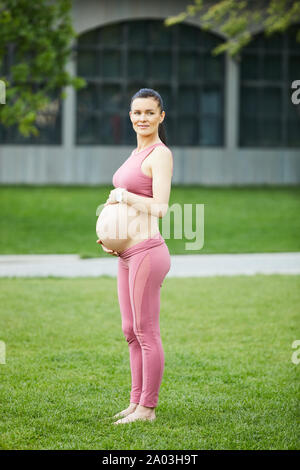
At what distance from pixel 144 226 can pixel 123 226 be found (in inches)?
5.5

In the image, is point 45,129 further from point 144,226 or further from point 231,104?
point 144,226

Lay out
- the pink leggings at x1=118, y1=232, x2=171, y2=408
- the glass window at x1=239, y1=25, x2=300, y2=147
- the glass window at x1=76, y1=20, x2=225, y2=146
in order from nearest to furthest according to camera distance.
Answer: the pink leggings at x1=118, y1=232, x2=171, y2=408
the glass window at x1=76, y1=20, x2=225, y2=146
the glass window at x1=239, y1=25, x2=300, y2=147

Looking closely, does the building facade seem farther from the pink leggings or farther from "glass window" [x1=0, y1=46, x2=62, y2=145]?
the pink leggings

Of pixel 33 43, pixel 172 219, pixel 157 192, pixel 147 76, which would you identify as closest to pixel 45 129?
pixel 147 76

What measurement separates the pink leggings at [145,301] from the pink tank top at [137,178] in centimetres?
32

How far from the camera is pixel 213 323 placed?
8.82m

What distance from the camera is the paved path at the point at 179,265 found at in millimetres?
12672

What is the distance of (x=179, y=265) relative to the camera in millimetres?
13570

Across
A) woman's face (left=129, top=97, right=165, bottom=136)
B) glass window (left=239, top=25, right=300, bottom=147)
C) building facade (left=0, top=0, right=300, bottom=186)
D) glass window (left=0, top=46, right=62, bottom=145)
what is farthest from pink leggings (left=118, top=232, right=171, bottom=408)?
glass window (left=239, top=25, right=300, bottom=147)

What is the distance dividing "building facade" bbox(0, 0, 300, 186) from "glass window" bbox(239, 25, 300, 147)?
1.7 inches

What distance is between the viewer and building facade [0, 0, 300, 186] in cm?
3161

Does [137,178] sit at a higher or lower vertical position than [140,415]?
higher

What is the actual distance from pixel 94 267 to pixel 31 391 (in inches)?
285
